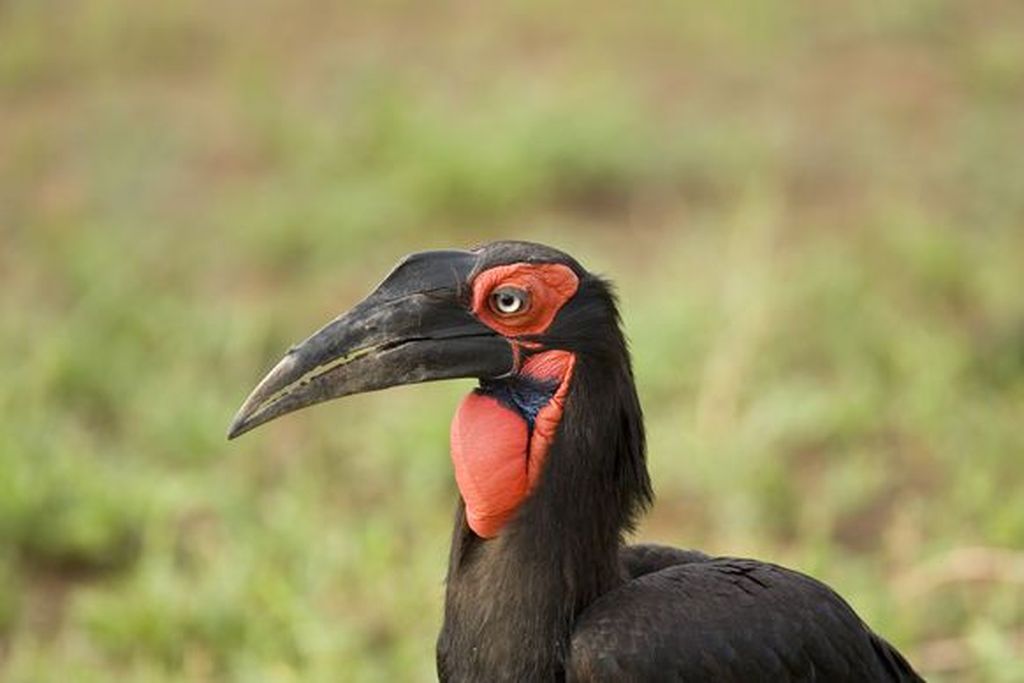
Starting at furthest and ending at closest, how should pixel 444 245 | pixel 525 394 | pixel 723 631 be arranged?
pixel 444 245, pixel 525 394, pixel 723 631

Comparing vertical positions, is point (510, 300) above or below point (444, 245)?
below

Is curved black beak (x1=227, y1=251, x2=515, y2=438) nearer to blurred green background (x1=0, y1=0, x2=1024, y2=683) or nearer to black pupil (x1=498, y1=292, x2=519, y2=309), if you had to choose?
black pupil (x1=498, y1=292, x2=519, y2=309)

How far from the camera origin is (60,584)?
4.83 m

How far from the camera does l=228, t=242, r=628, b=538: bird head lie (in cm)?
312

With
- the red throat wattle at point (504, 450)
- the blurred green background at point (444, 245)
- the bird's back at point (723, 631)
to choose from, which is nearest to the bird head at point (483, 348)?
the red throat wattle at point (504, 450)

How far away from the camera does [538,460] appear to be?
3158 millimetres

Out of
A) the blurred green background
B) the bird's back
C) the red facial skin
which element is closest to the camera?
the bird's back

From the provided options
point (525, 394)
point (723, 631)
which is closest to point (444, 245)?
point (525, 394)

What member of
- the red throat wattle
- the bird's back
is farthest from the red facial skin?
the bird's back

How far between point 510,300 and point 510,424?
7.9 inches

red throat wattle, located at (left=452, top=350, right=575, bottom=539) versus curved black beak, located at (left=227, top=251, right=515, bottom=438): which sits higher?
curved black beak, located at (left=227, top=251, right=515, bottom=438)

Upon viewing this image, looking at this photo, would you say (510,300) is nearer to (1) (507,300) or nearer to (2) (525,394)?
(1) (507,300)

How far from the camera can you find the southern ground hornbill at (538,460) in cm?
312

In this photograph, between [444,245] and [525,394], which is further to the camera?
[444,245]
